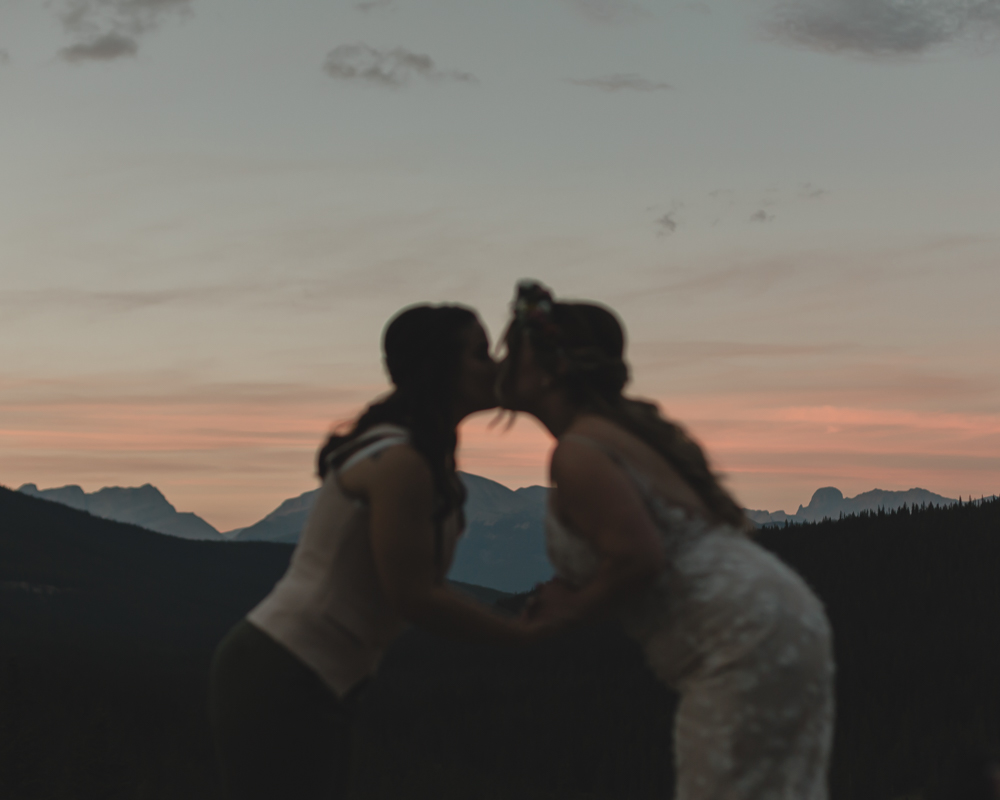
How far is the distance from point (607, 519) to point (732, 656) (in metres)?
0.64

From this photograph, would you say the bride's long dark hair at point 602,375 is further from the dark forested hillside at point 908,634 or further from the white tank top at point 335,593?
the dark forested hillside at point 908,634

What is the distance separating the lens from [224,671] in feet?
11.1

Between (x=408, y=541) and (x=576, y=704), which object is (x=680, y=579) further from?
(x=576, y=704)

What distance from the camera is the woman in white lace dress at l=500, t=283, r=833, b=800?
321cm

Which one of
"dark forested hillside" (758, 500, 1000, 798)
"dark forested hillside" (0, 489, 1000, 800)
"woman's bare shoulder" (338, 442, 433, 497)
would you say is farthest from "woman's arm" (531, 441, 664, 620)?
"dark forested hillside" (758, 500, 1000, 798)

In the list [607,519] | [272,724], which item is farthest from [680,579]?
[272,724]

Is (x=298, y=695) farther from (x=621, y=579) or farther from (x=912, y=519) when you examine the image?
(x=912, y=519)

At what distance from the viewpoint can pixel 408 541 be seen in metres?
Answer: 3.19

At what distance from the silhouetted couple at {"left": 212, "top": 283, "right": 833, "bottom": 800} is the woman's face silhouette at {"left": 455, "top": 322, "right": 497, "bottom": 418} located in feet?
0.27

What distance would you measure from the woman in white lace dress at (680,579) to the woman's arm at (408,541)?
0.37 metres

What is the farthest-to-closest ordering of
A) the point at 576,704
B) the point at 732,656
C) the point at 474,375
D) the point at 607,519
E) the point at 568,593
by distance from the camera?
the point at 576,704, the point at 474,375, the point at 568,593, the point at 732,656, the point at 607,519

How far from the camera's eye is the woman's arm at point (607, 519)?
3141 millimetres

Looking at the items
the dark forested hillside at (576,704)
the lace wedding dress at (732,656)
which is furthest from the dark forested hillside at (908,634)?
the lace wedding dress at (732,656)

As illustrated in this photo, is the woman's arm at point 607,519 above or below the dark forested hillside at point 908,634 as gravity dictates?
above
